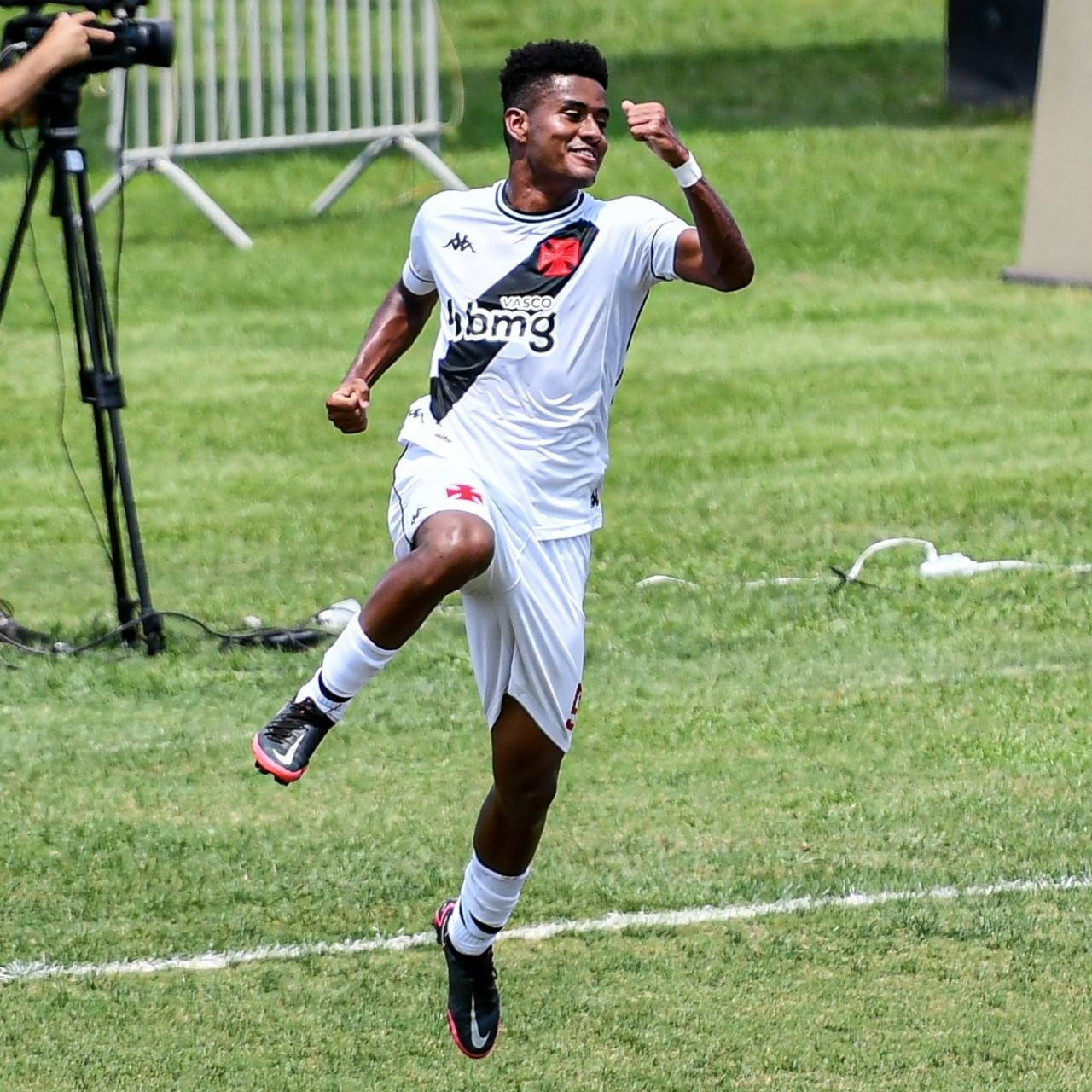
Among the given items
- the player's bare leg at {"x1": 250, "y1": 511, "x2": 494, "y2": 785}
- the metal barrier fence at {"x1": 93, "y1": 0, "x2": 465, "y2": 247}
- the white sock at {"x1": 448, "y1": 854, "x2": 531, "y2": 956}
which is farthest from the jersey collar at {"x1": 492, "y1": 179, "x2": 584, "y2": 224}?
the metal barrier fence at {"x1": 93, "y1": 0, "x2": 465, "y2": 247}

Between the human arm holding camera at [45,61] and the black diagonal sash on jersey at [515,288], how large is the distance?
6.95 ft

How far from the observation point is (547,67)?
6047mm

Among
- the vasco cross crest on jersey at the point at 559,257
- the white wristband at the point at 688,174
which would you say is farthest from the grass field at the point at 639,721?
the white wristband at the point at 688,174

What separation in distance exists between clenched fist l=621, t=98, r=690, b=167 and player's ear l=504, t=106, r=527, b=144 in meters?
0.54

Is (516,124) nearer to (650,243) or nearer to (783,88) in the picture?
(650,243)

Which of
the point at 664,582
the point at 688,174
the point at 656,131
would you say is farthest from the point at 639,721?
the point at 656,131

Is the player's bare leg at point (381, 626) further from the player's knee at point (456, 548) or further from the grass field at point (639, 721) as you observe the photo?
the grass field at point (639, 721)

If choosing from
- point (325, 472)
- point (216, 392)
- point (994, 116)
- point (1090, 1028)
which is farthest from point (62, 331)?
point (1090, 1028)

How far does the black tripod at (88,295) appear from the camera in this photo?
9.16 metres

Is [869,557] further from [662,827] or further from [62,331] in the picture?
[62,331]

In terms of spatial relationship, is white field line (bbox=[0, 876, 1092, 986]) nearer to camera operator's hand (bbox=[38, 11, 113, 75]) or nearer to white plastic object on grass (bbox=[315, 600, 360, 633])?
camera operator's hand (bbox=[38, 11, 113, 75])

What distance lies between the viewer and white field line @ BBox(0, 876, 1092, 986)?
6.90 m

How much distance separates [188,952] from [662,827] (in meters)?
1.92

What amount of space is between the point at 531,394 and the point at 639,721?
3487mm
